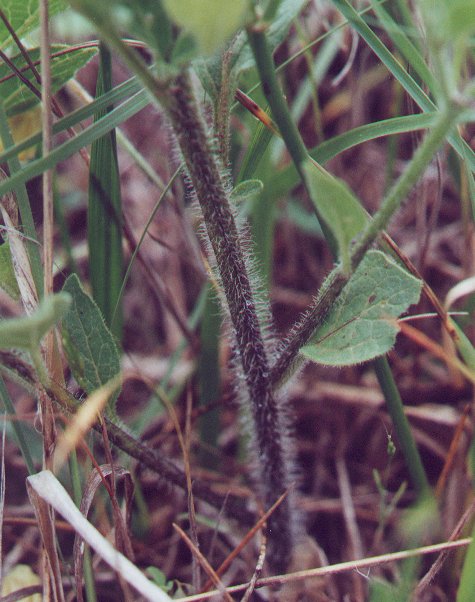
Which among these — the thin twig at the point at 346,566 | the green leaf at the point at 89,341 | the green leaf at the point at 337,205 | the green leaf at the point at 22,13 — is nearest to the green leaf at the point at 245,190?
the green leaf at the point at 337,205

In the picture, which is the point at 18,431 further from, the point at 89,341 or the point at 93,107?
the point at 93,107

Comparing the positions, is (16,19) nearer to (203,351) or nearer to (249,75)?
(249,75)

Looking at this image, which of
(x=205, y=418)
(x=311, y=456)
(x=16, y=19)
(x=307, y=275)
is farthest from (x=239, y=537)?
(x=16, y=19)

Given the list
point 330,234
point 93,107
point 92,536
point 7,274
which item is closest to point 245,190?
point 330,234

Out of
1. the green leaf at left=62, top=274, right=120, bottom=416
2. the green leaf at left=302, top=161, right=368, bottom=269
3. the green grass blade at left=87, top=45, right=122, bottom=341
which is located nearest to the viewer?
the green leaf at left=302, top=161, right=368, bottom=269

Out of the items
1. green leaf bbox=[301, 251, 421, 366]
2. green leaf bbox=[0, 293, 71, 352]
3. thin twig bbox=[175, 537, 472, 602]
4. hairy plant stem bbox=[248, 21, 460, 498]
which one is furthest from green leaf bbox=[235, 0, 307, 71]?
thin twig bbox=[175, 537, 472, 602]

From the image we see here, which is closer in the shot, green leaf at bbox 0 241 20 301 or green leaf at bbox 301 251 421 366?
green leaf at bbox 301 251 421 366

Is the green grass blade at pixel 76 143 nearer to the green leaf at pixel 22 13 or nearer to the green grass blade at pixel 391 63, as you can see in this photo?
the green leaf at pixel 22 13

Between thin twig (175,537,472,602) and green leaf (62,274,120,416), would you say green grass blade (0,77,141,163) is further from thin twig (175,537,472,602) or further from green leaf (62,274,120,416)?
thin twig (175,537,472,602)
